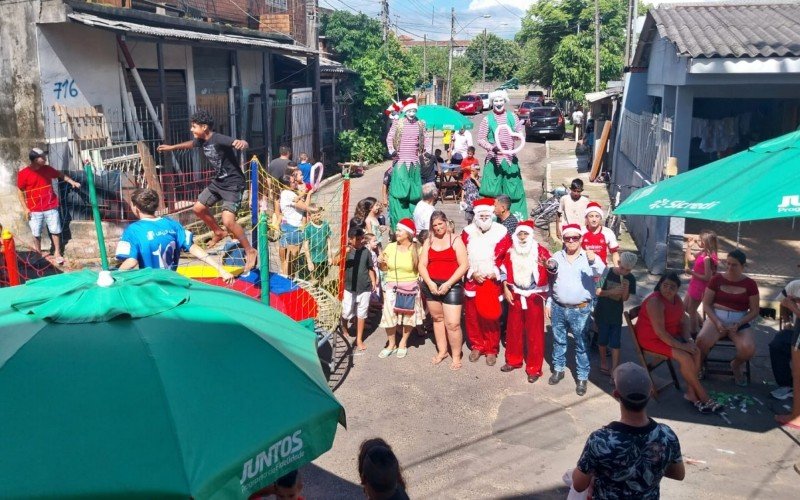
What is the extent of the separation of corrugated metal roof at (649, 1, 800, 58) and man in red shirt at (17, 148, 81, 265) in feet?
31.5

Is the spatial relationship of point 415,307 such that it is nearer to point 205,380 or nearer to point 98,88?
point 205,380

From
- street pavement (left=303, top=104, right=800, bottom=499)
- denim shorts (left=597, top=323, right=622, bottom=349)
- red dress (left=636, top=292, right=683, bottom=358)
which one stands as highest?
red dress (left=636, top=292, right=683, bottom=358)

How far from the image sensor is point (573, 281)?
A: 7379 mm

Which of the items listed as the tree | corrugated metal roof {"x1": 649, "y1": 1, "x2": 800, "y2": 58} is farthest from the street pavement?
the tree

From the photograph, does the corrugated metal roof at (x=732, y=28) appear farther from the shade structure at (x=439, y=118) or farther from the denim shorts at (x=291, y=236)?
the denim shorts at (x=291, y=236)

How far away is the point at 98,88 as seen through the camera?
13.3 meters

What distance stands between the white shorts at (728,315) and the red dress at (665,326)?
20.5 inches

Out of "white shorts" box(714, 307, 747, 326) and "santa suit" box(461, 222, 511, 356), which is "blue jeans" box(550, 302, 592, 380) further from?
"white shorts" box(714, 307, 747, 326)

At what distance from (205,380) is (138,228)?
3.13m

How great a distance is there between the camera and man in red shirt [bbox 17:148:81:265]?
36.9ft

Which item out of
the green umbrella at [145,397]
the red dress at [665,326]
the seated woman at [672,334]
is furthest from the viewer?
the red dress at [665,326]

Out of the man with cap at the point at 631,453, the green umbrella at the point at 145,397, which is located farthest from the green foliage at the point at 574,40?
the green umbrella at the point at 145,397

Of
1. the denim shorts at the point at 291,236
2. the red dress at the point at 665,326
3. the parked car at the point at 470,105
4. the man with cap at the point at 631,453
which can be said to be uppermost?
the parked car at the point at 470,105

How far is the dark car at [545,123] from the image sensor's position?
112 feet
